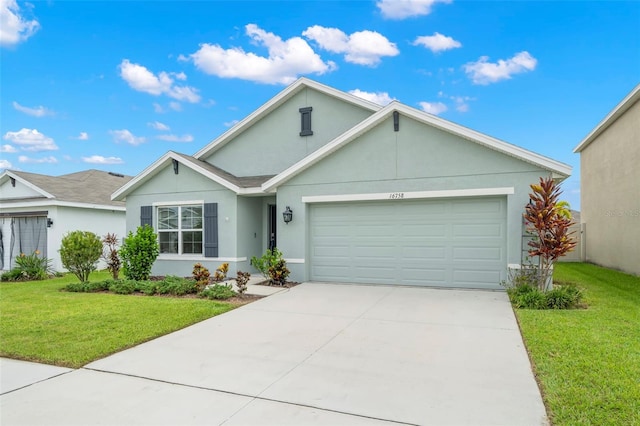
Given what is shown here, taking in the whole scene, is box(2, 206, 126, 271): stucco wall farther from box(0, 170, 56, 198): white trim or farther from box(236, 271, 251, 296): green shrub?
box(236, 271, 251, 296): green shrub

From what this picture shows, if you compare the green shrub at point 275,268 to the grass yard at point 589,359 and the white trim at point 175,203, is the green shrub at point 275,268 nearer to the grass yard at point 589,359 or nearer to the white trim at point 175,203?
the white trim at point 175,203

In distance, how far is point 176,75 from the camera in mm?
17906

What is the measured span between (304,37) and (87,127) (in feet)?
39.2

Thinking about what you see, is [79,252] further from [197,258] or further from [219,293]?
[219,293]

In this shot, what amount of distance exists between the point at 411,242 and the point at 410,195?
4.11 feet

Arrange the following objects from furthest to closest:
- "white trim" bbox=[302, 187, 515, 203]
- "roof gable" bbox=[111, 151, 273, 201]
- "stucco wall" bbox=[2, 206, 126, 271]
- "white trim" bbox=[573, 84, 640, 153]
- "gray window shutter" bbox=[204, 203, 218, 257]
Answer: "stucco wall" bbox=[2, 206, 126, 271], "gray window shutter" bbox=[204, 203, 218, 257], "white trim" bbox=[573, 84, 640, 153], "roof gable" bbox=[111, 151, 273, 201], "white trim" bbox=[302, 187, 515, 203]

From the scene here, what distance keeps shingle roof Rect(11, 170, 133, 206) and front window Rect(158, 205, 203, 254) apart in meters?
5.00

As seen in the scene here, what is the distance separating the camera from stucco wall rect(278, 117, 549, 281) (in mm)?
8891

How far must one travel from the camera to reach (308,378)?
416 cm

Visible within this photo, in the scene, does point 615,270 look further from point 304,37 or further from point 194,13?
point 194,13

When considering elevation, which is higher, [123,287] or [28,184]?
[28,184]

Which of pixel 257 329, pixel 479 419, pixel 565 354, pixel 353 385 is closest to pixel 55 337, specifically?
pixel 257 329

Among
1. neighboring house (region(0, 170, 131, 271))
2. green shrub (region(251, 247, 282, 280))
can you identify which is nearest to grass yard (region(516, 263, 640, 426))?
green shrub (region(251, 247, 282, 280))

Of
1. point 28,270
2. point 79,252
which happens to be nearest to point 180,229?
point 79,252
